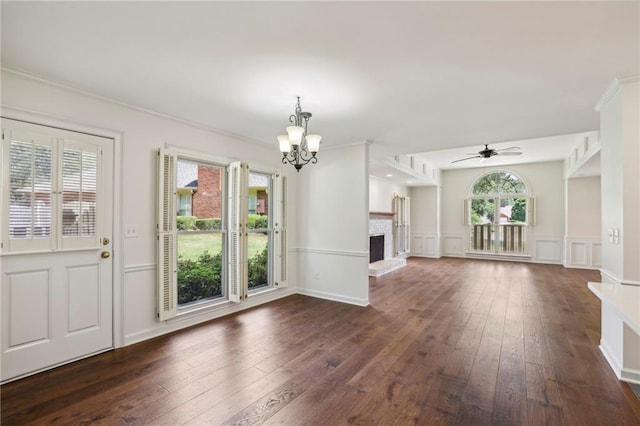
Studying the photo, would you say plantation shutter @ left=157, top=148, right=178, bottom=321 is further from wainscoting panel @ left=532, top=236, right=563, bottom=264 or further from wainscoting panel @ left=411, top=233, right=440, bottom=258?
wainscoting panel @ left=532, top=236, right=563, bottom=264

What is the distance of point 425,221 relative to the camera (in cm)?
1012

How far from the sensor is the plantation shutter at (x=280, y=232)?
4.86m

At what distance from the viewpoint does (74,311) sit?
2.80 metres

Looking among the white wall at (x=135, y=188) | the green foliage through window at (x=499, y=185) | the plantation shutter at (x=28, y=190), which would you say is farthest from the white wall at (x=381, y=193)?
the plantation shutter at (x=28, y=190)

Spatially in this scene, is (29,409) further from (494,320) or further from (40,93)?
(494,320)

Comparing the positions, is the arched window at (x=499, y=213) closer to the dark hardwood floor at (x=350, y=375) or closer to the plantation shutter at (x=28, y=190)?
the dark hardwood floor at (x=350, y=375)

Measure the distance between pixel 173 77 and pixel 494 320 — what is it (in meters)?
4.60

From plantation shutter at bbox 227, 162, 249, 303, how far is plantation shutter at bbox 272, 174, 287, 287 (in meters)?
0.76

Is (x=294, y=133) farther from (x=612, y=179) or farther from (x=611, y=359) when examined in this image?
(x=611, y=359)

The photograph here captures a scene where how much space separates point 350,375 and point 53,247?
286 centimetres

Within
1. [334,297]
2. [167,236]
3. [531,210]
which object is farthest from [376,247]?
[167,236]

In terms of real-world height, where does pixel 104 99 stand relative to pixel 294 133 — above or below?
above

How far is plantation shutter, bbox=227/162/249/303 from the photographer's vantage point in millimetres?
4082

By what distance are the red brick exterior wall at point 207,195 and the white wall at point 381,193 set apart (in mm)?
4656
